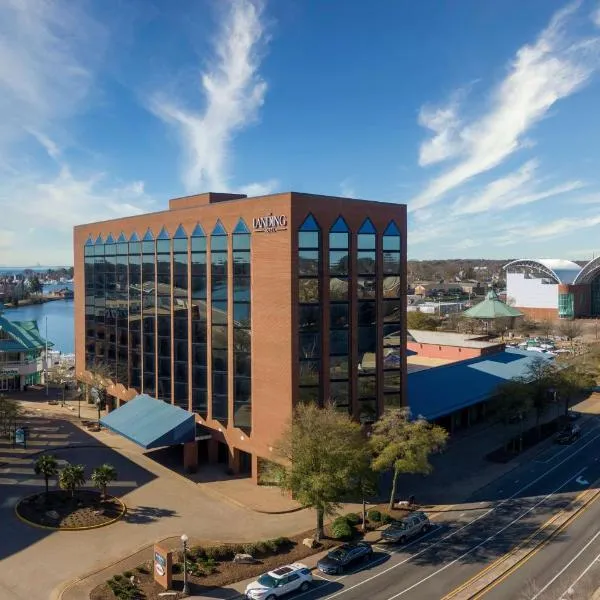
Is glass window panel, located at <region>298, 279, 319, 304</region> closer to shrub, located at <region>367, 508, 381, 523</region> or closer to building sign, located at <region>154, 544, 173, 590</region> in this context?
shrub, located at <region>367, 508, 381, 523</region>

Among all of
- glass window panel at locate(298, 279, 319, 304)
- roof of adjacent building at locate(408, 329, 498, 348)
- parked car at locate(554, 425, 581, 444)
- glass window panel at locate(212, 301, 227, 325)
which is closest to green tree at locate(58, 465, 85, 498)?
glass window panel at locate(212, 301, 227, 325)

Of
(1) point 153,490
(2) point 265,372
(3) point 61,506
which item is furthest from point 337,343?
(3) point 61,506

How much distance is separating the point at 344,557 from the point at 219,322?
20.8 metres

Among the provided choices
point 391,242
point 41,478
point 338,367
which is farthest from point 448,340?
point 41,478

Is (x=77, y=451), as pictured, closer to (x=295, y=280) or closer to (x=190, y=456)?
(x=190, y=456)

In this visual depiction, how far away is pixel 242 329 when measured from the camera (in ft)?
134

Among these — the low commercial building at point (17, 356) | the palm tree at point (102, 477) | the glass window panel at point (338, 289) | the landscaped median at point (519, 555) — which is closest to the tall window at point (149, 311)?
the palm tree at point (102, 477)

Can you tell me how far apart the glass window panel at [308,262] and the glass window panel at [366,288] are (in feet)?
12.1

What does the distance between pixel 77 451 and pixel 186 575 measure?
25886 millimetres

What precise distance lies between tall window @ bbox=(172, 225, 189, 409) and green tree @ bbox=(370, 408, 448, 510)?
18.6 meters

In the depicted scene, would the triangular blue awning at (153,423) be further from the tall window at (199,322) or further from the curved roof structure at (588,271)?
the curved roof structure at (588,271)

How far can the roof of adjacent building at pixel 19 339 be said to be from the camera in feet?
230

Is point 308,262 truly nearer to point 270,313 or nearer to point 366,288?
point 270,313

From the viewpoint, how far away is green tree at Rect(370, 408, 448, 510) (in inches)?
1262
